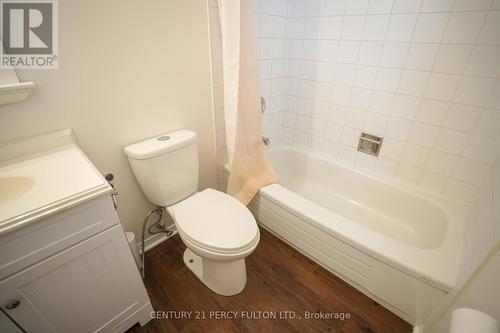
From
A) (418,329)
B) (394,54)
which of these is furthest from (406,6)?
(418,329)

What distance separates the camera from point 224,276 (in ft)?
3.93

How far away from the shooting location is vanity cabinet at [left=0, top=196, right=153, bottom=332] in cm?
65

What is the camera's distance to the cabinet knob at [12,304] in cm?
66

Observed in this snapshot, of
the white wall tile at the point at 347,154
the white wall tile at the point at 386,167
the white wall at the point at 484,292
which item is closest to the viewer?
the white wall at the point at 484,292

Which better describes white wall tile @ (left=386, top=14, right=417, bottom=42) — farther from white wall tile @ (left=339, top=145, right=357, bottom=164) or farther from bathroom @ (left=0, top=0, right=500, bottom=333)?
white wall tile @ (left=339, top=145, right=357, bottom=164)

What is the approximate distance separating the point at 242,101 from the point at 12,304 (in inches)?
47.9

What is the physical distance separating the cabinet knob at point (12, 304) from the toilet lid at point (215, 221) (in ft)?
1.85

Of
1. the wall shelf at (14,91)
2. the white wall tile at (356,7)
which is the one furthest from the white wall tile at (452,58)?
the wall shelf at (14,91)

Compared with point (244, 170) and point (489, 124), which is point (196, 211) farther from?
point (489, 124)

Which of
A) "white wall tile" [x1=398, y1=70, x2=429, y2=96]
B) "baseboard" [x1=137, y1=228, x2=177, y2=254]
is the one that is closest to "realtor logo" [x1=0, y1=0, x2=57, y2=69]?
"baseboard" [x1=137, y1=228, x2=177, y2=254]

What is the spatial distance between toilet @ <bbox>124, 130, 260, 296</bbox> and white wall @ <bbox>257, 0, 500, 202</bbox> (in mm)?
920

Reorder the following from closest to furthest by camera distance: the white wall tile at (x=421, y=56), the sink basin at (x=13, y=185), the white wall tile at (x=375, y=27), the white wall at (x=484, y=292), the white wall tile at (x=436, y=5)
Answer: the white wall at (x=484, y=292) < the sink basin at (x=13, y=185) < the white wall tile at (x=436, y=5) < the white wall tile at (x=421, y=56) < the white wall tile at (x=375, y=27)

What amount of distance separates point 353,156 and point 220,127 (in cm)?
105

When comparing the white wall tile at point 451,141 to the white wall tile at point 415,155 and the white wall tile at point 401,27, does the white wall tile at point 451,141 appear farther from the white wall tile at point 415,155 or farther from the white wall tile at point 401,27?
the white wall tile at point 401,27
